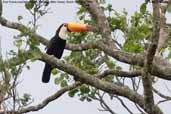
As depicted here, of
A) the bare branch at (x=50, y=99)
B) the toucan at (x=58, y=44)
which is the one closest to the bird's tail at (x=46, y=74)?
the toucan at (x=58, y=44)

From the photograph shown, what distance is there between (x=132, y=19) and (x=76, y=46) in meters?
1.27

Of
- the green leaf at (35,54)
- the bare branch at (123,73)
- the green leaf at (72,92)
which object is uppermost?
the green leaf at (35,54)

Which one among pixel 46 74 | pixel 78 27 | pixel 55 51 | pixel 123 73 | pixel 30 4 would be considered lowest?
pixel 46 74

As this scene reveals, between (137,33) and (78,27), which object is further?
(78,27)

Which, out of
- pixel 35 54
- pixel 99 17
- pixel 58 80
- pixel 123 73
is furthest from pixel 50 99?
pixel 35 54

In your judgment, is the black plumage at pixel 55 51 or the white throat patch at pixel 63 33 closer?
the black plumage at pixel 55 51

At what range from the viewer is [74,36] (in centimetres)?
905

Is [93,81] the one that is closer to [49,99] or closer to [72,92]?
[49,99]

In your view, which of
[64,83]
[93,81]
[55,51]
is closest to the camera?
[93,81]

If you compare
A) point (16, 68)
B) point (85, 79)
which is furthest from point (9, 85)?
point (85, 79)

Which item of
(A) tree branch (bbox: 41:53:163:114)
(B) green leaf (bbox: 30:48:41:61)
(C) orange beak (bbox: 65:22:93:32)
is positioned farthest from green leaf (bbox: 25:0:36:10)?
(C) orange beak (bbox: 65:22:93:32)

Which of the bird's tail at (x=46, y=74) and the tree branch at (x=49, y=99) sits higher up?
the tree branch at (x=49, y=99)

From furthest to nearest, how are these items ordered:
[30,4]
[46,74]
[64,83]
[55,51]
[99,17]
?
[55,51] < [46,74] < [64,83] < [99,17] < [30,4]

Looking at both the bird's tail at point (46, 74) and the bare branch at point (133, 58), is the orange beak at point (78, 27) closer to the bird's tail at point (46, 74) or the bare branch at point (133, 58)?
the bird's tail at point (46, 74)
